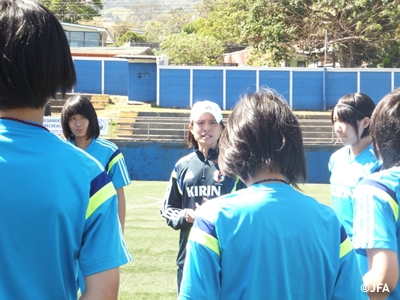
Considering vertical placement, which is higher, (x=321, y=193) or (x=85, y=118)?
(x=85, y=118)

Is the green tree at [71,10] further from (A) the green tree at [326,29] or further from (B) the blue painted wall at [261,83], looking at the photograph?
(B) the blue painted wall at [261,83]

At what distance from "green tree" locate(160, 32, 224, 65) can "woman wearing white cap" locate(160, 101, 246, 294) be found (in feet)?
140

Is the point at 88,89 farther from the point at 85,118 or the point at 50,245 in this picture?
the point at 50,245

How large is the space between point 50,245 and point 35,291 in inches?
6.0

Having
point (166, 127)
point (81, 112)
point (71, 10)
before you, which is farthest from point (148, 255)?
point (71, 10)

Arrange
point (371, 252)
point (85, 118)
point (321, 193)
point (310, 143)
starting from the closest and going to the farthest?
1. point (371, 252)
2. point (85, 118)
3. point (321, 193)
4. point (310, 143)

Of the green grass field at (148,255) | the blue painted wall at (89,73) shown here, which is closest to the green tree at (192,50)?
the blue painted wall at (89,73)

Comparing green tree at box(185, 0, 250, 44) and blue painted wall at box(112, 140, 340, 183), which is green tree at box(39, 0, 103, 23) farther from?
blue painted wall at box(112, 140, 340, 183)

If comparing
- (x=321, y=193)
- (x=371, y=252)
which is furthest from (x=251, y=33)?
(x=371, y=252)

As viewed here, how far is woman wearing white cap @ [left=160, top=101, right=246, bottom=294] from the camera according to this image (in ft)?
15.0

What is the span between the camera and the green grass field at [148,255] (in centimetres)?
725

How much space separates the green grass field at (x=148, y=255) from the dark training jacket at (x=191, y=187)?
1.10 m

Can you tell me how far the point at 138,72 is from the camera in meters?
37.8

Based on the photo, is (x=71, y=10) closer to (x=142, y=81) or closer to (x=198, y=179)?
(x=142, y=81)
